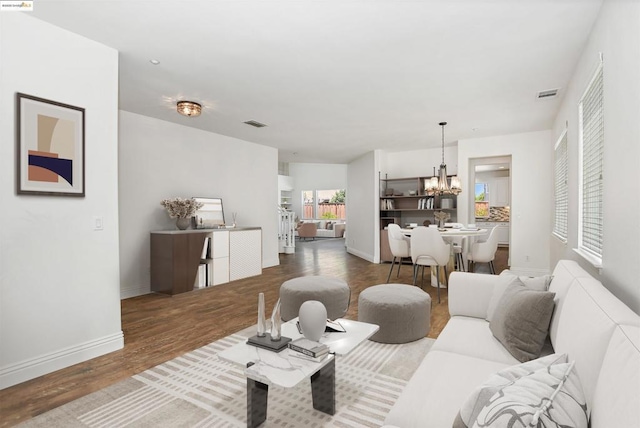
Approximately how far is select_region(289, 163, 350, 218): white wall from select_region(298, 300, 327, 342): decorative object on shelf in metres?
11.8

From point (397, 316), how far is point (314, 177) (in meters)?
11.4

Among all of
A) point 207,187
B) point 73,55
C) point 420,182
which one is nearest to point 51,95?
point 73,55

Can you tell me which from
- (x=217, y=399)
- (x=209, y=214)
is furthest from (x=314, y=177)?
(x=217, y=399)

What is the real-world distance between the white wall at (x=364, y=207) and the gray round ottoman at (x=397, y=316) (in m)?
4.63

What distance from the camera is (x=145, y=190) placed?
16.1 feet

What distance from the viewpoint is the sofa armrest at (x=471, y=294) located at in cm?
233

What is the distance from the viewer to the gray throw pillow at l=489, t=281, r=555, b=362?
164 cm

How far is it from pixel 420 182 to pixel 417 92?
3.97 metres

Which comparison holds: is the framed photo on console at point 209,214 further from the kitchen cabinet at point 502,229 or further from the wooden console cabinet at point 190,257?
the kitchen cabinet at point 502,229

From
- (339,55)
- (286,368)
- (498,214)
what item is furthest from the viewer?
(498,214)

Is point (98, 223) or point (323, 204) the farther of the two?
point (323, 204)

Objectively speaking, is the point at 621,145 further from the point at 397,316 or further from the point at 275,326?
the point at 275,326

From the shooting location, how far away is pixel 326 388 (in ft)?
6.16

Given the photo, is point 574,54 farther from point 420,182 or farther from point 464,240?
point 420,182
